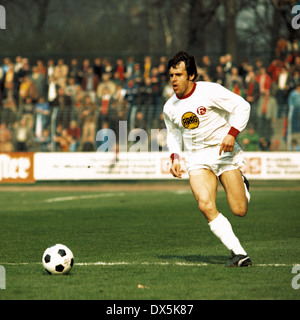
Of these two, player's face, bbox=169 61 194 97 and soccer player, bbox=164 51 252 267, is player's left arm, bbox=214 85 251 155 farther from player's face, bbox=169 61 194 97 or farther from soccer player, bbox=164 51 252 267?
player's face, bbox=169 61 194 97

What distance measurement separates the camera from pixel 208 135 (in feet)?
28.3

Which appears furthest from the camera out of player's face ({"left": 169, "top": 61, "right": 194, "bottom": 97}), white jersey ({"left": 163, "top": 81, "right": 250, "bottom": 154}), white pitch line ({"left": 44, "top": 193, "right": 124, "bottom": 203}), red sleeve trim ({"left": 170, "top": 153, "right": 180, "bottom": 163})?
white pitch line ({"left": 44, "top": 193, "right": 124, "bottom": 203})

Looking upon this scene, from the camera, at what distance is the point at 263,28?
3844 cm

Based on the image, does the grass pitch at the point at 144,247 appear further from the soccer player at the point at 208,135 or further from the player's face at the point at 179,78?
the player's face at the point at 179,78

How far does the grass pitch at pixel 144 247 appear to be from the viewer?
702 cm

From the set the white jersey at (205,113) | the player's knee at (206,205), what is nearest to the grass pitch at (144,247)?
the player's knee at (206,205)

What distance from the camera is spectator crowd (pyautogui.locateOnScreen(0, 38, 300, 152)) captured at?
2355cm

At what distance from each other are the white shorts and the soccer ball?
5.86 feet

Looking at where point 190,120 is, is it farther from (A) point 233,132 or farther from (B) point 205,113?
(A) point 233,132

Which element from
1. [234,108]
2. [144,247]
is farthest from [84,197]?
[234,108]

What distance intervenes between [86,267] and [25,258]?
4.11 ft

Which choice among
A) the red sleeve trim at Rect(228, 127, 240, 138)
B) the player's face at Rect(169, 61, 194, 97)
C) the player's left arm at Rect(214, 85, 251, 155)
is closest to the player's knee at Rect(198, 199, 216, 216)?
the player's left arm at Rect(214, 85, 251, 155)

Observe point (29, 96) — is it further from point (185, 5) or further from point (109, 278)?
point (109, 278)

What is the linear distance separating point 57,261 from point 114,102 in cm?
1705
